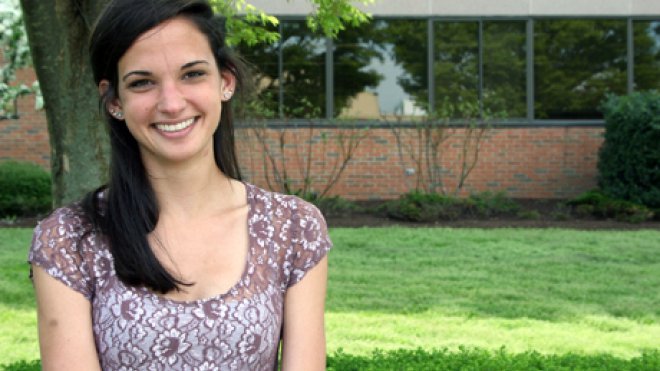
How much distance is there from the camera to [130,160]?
7.79 feet

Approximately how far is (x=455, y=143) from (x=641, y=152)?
2912 millimetres

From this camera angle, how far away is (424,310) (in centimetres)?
720

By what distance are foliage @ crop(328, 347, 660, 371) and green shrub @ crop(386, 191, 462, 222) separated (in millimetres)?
8288

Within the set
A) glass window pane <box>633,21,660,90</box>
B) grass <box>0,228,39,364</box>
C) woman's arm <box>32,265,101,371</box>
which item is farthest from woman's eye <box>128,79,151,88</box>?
glass window pane <box>633,21,660,90</box>

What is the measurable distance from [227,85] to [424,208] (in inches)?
409

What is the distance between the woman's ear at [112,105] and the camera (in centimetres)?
233

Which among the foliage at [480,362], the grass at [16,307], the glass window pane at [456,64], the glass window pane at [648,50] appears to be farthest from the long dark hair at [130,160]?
the glass window pane at [648,50]

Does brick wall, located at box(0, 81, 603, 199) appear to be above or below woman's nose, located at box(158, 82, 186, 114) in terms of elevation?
below

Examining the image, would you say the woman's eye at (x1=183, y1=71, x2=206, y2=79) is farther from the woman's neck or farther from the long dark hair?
the woman's neck

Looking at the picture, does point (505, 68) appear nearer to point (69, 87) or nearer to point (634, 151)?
point (634, 151)

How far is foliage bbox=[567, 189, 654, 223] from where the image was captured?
12.7 m

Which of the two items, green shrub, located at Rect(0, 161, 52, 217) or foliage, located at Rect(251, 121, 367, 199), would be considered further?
foliage, located at Rect(251, 121, 367, 199)

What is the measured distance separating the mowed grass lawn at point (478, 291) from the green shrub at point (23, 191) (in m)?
1.68

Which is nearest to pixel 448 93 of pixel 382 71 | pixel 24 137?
pixel 382 71
